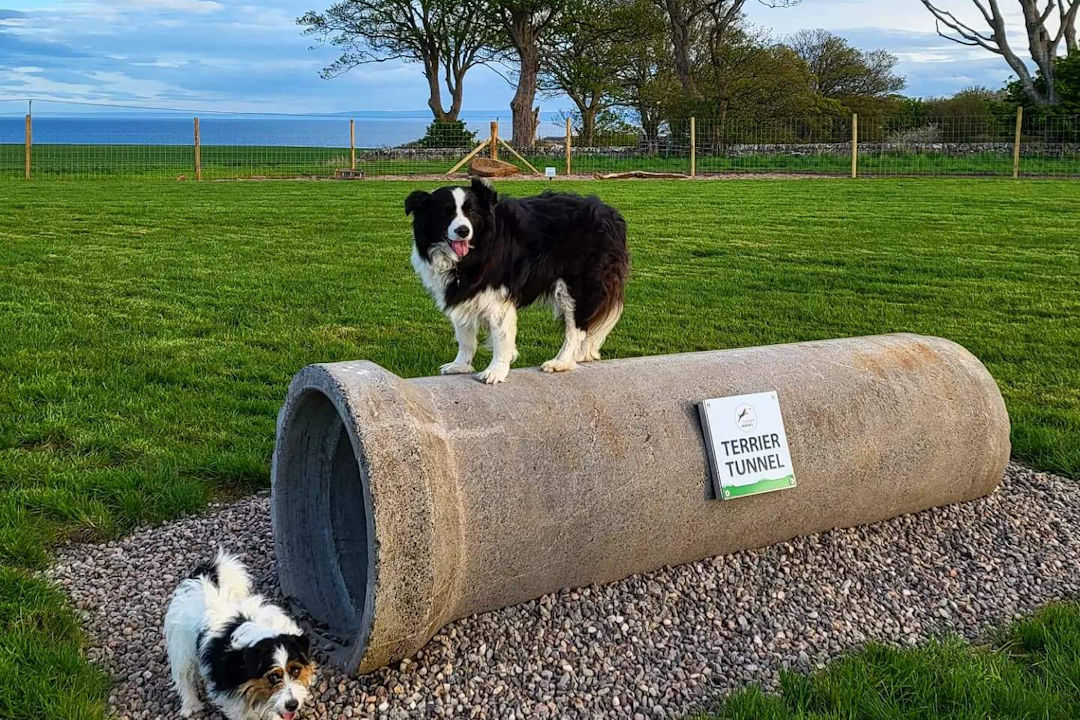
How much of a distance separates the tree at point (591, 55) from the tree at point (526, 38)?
53 cm

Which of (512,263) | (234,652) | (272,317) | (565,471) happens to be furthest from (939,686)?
(272,317)

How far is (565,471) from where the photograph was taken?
407cm

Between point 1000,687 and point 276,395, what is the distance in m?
4.89

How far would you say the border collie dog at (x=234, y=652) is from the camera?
3256 millimetres

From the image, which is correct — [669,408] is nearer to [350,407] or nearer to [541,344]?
[350,407]

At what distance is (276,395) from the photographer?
22.2 feet

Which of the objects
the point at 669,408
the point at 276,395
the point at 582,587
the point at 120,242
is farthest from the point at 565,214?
the point at 120,242

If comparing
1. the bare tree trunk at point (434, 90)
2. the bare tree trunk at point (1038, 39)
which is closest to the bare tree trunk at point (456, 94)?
Answer: the bare tree trunk at point (434, 90)

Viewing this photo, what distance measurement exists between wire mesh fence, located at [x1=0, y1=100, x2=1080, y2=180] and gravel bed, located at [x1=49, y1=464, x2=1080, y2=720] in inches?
898

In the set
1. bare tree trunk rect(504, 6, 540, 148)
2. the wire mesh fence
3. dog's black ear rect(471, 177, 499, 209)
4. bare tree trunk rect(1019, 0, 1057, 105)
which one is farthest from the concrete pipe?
Result: bare tree trunk rect(1019, 0, 1057, 105)

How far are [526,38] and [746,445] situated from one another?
120ft

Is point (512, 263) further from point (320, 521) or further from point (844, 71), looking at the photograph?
point (844, 71)

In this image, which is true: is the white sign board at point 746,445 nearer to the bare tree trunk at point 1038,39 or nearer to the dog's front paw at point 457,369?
the dog's front paw at point 457,369

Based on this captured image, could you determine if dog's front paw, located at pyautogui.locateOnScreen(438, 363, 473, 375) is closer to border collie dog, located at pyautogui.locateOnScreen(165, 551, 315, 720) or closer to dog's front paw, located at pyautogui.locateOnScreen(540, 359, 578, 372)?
dog's front paw, located at pyautogui.locateOnScreen(540, 359, 578, 372)
